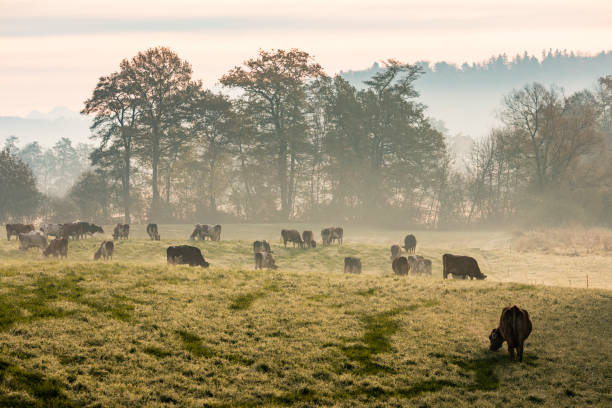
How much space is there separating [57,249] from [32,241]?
2411 mm

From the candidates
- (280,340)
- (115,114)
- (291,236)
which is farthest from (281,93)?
(280,340)

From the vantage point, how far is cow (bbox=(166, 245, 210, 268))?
83.1 feet

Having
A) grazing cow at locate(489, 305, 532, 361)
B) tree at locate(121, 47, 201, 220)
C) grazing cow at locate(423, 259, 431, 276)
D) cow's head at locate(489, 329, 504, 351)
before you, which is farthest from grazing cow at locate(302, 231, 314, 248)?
tree at locate(121, 47, 201, 220)

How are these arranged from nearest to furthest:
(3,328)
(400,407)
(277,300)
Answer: (400,407) → (3,328) → (277,300)

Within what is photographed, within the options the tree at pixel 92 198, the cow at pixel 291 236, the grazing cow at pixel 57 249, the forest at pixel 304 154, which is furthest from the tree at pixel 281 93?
the grazing cow at pixel 57 249

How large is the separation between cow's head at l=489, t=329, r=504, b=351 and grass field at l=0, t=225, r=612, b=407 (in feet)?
0.61

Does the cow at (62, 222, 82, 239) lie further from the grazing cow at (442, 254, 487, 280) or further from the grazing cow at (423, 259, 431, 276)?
the grazing cow at (442, 254, 487, 280)

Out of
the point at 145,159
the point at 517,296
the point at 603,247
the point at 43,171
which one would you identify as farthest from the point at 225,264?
the point at 43,171

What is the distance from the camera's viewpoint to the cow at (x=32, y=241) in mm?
27531

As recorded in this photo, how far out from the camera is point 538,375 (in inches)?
492

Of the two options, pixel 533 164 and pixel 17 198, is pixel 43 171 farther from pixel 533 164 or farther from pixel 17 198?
pixel 533 164

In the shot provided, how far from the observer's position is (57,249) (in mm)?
26438

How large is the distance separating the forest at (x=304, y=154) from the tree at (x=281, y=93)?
16 cm

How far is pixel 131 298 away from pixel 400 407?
8.94m
